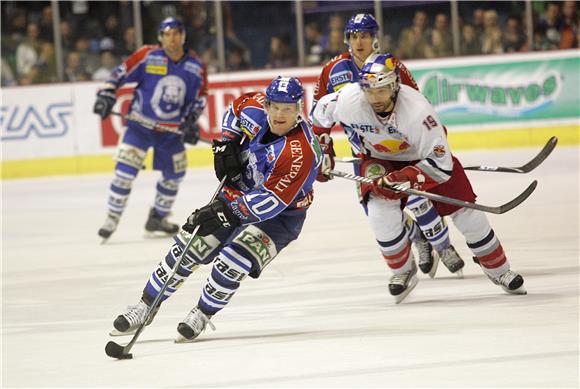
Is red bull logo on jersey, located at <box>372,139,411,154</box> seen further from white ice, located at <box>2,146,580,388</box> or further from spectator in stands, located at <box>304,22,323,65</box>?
spectator in stands, located at <box>304,22,323,65</box>

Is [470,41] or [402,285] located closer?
[402,285]

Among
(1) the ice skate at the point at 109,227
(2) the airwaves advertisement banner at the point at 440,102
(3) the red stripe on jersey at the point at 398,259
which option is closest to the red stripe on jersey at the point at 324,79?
(3) the red stripe on jersey at the point at 398,259

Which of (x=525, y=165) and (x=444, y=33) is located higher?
(x=444, y=33)

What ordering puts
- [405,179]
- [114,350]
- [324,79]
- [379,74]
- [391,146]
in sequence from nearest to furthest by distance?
[114,350], [379,74], [405,179], [391,146], [324,79]

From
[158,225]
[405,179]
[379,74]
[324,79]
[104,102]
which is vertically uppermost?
[379,74]

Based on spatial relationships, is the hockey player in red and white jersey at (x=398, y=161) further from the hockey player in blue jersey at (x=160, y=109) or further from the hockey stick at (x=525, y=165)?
the hockey player in blue jersey at (x=160, y=109)

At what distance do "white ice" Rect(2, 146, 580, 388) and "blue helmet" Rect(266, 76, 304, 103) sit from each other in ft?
2.90

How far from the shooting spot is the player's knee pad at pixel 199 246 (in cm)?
465

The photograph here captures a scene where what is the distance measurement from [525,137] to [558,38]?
104 centimetres

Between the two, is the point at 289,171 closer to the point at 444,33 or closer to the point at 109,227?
the point at 109,227

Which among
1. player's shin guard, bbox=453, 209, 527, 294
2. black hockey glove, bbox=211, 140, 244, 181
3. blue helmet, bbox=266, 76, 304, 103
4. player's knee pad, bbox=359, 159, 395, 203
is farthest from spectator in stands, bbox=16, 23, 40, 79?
blue helmet, bbox=266, 76, 304, 103

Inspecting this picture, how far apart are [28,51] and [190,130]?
15.3 feet

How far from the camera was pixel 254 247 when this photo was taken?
15.2ft

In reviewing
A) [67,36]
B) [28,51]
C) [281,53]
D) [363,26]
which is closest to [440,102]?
[281,53]
